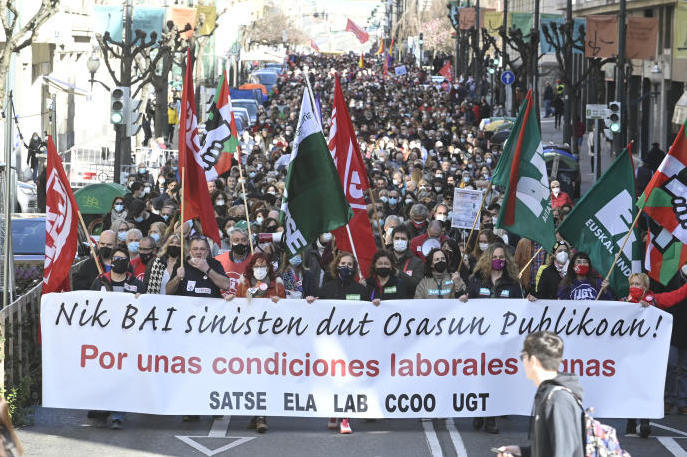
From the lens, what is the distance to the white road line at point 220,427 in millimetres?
10797

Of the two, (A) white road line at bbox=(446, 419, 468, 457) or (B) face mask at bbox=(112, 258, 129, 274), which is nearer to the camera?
(A) white road line at bbox=(446, 419, 468, 457)

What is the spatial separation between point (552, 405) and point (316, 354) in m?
4.81

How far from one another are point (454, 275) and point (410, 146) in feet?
66.6

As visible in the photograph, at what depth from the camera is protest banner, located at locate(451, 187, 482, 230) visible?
652 inches

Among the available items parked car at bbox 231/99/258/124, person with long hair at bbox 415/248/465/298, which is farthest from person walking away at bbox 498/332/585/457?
parked car at bbox 231/99/258/124

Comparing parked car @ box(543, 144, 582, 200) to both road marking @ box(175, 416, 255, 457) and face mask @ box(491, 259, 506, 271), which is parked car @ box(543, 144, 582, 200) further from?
road marking @ box(175, 416, 255, 457)

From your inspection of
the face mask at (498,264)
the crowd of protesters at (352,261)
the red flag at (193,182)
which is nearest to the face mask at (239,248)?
the crowd of protesters at (352,261)

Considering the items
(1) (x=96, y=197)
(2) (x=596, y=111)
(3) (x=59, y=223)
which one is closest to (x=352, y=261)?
(3) (x=59, y=223)

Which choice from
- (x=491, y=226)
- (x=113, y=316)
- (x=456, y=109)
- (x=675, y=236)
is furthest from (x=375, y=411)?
(x=456, y=109)

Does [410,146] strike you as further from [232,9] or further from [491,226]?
[232,9]

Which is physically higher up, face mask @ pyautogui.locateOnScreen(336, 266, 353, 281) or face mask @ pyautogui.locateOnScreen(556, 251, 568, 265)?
face mask @ pyautogui.locateOnScreen(336, 266, 353, 281)

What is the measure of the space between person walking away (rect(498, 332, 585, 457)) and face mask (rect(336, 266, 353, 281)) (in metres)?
4.93

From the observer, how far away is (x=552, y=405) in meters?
6.06

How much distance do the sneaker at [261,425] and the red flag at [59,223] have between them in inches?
82.6
